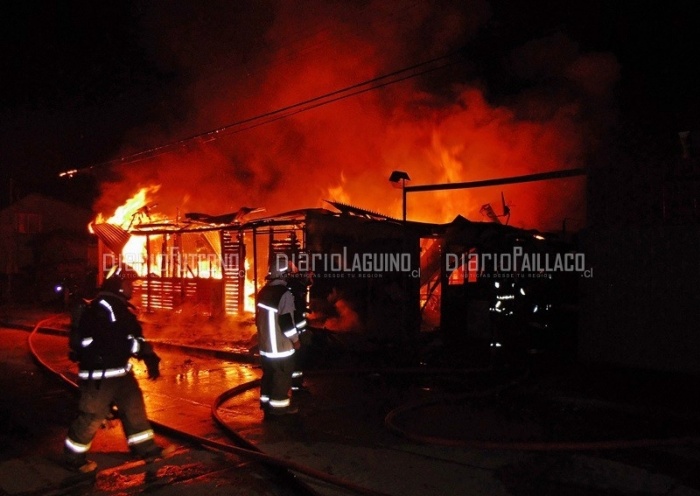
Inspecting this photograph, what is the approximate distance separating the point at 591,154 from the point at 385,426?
66.0 feet

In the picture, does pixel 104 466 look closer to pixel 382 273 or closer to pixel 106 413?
pixel 106 413

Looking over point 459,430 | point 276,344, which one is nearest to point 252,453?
point 276,344

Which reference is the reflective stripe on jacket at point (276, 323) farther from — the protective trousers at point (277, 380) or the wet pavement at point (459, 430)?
the wet pavement at point (459, 430)

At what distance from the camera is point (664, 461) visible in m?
5.32

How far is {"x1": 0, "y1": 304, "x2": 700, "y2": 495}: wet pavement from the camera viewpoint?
4875 millimetres

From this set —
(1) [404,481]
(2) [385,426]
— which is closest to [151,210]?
(2) [385,426]

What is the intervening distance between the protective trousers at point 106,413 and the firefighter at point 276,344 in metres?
1.58

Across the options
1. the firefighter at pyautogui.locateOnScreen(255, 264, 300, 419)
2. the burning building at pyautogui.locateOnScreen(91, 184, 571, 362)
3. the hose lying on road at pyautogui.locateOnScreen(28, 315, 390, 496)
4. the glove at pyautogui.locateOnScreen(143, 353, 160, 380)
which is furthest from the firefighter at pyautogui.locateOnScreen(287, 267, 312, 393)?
the burning building at pyautogui.locateOnScreen(91, 184, 571, 362)

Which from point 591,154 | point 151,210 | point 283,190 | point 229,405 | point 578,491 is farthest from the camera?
point 283,190

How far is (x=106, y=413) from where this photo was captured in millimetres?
5062

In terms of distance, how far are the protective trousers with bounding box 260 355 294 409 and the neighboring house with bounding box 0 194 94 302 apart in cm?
1384

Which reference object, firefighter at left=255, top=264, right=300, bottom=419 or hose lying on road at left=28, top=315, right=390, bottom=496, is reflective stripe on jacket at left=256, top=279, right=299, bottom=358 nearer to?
firefighter at left=255, top=264, right=300, bottom=419

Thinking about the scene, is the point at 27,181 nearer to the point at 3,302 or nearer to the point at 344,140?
the point at 3,302

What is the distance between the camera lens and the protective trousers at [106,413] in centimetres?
495
